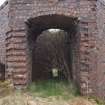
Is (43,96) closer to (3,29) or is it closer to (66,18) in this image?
(66,18)

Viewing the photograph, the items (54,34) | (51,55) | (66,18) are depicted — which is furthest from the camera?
(54,34)

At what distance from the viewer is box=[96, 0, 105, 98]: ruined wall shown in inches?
292

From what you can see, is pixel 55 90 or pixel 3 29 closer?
pixel 55 90

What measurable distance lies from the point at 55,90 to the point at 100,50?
157 cm

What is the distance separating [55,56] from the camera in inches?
386

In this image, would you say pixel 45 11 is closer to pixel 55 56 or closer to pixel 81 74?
pixel 81 74

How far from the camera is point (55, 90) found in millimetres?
7500

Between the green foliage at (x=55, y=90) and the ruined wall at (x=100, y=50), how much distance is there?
0.63 meters

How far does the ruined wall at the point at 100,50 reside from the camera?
741 centimetres

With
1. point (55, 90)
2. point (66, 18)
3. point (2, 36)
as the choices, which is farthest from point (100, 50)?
point (2, 36)

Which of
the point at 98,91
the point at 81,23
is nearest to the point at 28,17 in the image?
the point at 81,23

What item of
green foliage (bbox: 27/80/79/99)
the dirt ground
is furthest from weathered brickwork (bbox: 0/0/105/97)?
the dirt ground

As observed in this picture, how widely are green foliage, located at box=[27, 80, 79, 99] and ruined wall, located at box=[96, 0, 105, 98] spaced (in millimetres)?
632

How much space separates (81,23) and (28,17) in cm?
134
